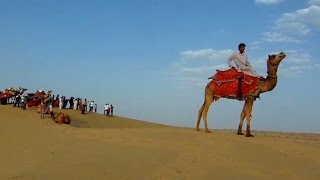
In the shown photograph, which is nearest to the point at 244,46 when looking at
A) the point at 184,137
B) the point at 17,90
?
the point at 184,137

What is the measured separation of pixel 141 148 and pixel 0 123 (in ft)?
27.5

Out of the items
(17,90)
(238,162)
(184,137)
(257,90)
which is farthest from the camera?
(17,90)

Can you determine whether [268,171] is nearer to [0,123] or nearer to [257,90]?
[257,90]

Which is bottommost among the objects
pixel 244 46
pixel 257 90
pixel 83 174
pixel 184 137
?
pixel 83 174

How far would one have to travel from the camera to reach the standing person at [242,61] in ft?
54.2

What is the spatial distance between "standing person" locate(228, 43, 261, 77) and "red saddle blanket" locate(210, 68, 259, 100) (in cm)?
29

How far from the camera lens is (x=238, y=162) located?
10.9 metres

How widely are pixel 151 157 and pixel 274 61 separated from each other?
673 cm

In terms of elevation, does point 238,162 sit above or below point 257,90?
below

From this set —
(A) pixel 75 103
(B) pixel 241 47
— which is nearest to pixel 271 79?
(B) pixel 241 47

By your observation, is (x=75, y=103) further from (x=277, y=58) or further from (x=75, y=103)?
(x=277, y=58)

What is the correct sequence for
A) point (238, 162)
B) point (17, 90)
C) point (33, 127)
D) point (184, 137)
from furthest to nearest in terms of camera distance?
point (17, 90), point (33, 127), point (184, 137), point (238, 162)

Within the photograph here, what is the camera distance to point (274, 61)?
15.9m

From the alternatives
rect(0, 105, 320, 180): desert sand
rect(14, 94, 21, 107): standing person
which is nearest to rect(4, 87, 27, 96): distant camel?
rect(14, 94, 21, 107): standing person
